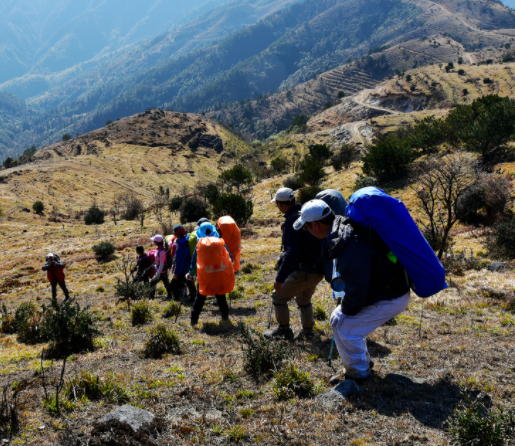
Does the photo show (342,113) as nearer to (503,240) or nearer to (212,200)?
(212,200)

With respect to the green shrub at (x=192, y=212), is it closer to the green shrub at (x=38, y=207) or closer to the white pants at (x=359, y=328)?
the green shrub at (x=38, y=207)

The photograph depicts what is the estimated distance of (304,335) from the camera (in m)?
5.70

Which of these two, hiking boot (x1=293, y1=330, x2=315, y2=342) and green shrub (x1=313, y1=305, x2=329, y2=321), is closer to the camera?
hiking boot (x1=293, y1=330, x2=315, y2=342)

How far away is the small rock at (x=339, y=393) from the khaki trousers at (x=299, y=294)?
5.16ft

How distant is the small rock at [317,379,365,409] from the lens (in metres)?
3.46

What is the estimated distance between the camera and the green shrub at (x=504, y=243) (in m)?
11.5

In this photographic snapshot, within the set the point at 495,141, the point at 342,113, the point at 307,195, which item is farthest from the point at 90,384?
the point at 342,113

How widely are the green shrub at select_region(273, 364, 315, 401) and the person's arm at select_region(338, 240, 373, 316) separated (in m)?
1.17

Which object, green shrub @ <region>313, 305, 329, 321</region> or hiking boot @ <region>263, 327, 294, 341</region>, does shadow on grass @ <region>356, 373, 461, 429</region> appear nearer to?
hiking boot @ <region>263, 327, 294, 341</region>

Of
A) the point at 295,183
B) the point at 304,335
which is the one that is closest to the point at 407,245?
the point at 304,335

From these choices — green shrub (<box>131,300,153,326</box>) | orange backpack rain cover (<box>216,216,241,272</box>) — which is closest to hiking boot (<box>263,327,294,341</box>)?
orange backpack rain cover (<box>216,216,241,272</box>)

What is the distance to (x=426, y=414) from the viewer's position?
3203 millimetres

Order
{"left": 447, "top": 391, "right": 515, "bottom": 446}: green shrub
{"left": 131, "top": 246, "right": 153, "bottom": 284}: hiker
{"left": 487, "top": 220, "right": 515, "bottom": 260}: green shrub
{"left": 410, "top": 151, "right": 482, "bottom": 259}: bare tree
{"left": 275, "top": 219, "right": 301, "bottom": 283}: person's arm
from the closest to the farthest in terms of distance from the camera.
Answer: {"left": 447, "top": 391, "right": 515, "bottom": 446}: green shrub → {"left": 275, "top": 219, "right": 301, "bottom": 283}: person's arm → {"left": 131, "top": 246, "right": 153, "bottom": 284}: hiker → {"left": 410, "top": 151, "right": 482, "bottom": 259}: bare tree → {"left": 487, "top": 220, "right": 515, "bottom": 260}: green shrub

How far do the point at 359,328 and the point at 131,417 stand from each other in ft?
7.89
